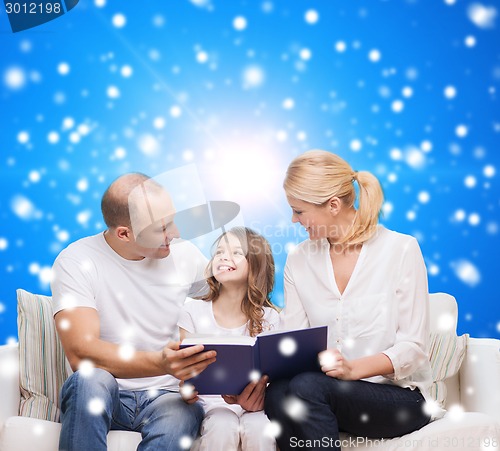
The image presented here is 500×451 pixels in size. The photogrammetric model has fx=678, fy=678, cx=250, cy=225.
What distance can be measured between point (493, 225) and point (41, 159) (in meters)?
1.85

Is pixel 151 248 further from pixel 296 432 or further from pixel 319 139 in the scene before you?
pixel 319 139

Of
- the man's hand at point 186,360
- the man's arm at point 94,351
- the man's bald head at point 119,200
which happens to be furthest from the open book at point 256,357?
the man's bald head at point 119,200

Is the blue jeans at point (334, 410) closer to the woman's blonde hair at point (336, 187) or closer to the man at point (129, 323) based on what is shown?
the man at point (129, 323)

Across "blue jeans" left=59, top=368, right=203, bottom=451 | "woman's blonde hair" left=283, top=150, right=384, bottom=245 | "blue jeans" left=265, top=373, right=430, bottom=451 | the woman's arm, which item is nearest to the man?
"blue jeans" left=59, top=368, right=203, bottom=451

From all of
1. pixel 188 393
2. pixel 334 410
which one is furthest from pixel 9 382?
pixel 334 410

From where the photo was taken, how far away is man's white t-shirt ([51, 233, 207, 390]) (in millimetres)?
1771

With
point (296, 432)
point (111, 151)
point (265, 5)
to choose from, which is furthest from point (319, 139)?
point (296, 432)

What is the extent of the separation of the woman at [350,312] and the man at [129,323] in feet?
0.85

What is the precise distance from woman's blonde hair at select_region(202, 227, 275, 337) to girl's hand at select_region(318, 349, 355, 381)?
42cm

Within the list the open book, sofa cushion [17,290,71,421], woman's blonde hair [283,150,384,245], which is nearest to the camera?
the open book

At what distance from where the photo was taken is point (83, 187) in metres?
2.76

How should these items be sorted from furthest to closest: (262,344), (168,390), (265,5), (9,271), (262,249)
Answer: (265,5) < (9,271) < (262,249) < (168,390) < (262,344)

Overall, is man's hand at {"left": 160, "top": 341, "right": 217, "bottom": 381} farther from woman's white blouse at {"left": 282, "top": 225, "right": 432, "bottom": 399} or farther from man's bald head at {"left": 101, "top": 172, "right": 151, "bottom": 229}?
man's bald head at {"left": 101, "top": 172, "right": 151, "bottom": 229}

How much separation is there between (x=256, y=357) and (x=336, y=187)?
1.61ft
